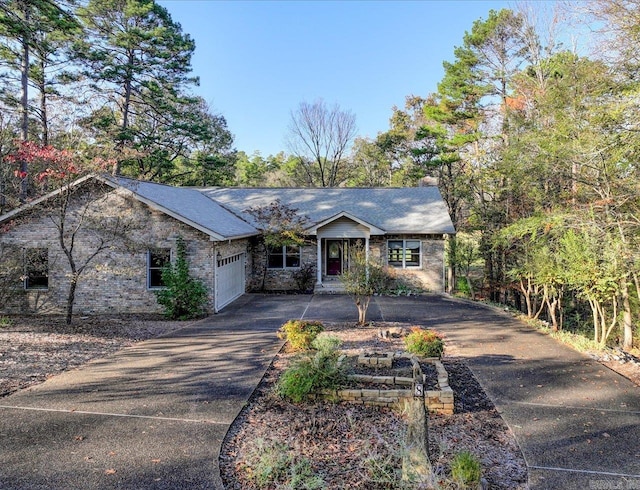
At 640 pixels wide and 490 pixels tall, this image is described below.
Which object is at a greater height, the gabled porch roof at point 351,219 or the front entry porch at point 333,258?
the gabled porch roof at point 351,219

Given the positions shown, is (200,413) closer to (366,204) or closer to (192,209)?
(192,209)

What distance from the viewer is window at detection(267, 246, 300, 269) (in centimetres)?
1938

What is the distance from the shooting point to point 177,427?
18.4 feet

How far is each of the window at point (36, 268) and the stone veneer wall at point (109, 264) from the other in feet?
0.57

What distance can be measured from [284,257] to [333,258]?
9.64 feet

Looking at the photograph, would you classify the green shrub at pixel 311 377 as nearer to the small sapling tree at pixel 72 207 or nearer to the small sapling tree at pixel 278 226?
the small sapling tree at pixel 72 207

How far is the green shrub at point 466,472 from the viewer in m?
4.10

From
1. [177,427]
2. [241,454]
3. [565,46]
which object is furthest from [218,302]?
[565,46]

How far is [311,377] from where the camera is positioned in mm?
6664

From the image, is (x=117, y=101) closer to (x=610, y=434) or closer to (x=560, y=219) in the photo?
(x=560, y=219)

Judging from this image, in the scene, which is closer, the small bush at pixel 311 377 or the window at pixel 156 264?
the small bush at pixel 311 377

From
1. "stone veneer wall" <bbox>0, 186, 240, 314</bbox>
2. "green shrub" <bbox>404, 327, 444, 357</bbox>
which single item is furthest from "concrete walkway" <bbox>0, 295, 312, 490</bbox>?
"stone veneer wall" <bbox>0, 186, 240, 314</bbox>

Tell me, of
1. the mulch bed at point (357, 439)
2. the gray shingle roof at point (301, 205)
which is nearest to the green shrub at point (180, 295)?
the gray shingle roof at point (301, 205)

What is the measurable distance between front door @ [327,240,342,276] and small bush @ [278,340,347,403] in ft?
45.4
